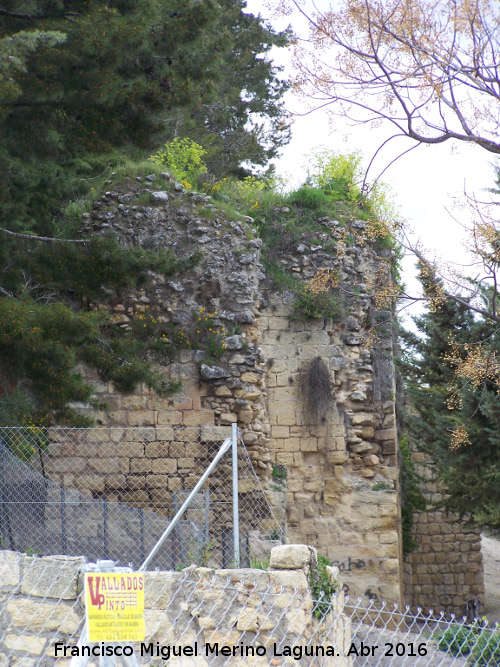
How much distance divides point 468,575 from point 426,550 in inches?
35.6

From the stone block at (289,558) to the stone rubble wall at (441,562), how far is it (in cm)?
917

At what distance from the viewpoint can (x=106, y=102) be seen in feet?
24.8

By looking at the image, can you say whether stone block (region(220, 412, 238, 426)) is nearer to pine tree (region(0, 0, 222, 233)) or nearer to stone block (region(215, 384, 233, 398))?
stone block (region(215, 384, 233, 398))

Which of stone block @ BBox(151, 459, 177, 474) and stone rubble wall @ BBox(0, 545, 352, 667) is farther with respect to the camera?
stone block @ BBox(151, 459, 177, 474)

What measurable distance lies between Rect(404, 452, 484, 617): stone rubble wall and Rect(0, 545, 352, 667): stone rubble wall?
9292 mm

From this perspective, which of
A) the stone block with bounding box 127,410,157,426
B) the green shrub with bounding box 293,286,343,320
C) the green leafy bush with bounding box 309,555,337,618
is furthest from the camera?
the green shrub with bounding box 293,286,343,320

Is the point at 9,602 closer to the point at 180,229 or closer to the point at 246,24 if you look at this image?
the point at 180,229

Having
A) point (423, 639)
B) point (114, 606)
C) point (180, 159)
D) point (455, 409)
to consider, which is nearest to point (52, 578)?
point (114, 606)

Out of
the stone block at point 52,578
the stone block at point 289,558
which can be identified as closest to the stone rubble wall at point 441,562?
the stone block at point 289,558

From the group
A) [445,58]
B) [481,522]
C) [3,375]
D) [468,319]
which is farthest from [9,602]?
[468,319]

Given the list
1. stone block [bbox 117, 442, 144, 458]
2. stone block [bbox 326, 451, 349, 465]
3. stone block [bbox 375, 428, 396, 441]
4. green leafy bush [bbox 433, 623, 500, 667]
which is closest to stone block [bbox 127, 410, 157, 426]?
stone block [bbox 117, 442, 144, 458]

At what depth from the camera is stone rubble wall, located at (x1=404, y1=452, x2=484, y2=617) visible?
43.1 feet

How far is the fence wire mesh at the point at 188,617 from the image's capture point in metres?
3.98

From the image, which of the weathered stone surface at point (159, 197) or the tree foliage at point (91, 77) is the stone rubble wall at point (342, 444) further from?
the tree foliage at point (91, 77)
